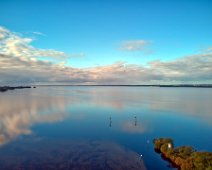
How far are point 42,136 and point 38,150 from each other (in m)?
8.59

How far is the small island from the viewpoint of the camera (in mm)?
25281

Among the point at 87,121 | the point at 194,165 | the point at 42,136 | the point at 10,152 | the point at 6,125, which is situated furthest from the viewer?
the point at 87,121

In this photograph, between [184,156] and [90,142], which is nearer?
[184,156]

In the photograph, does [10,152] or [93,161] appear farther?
[10,152]

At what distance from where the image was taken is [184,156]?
96.6 ft

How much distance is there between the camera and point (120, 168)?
27672 mm

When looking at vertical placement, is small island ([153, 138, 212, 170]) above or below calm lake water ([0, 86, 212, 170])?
above

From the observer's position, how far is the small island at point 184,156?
25281 millimetres

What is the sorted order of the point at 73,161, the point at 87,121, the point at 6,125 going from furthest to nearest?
the point at 87,121 < the point at 6,125 < the point at 73,161

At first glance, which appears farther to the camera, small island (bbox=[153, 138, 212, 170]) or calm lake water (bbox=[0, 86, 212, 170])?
calm lake water (bbox=[0, 86, 212, 170])

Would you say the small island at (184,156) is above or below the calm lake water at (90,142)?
above

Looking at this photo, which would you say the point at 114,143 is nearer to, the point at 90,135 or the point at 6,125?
the point at 90,135

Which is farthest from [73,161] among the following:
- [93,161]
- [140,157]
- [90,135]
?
[90,135]

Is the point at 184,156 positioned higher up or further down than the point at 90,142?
higher up
